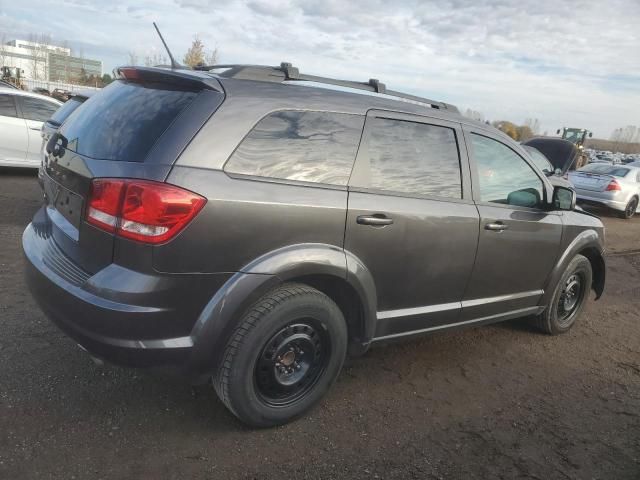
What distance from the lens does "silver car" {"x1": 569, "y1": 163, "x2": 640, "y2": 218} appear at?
13078 mm

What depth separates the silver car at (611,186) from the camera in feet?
42.9

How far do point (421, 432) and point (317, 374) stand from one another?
685 mm

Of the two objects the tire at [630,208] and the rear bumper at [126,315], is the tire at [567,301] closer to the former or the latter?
the rear bumper at [126,315]

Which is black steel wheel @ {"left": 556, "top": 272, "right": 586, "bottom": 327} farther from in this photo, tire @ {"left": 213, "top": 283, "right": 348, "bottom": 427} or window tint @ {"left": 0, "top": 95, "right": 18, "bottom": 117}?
window tint @ {"left": 0, "top": 95, "right": 18, "bottom": 117}

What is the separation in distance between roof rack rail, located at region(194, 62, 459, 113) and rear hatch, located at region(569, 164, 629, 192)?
11565mm

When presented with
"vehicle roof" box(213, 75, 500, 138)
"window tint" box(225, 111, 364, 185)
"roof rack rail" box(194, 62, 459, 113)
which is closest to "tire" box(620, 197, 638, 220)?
"roof rack rail" box(194, 62, 459, 113)

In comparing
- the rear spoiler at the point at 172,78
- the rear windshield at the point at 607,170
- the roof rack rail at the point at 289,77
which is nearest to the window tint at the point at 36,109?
the roof rack rail at the point at 289,77

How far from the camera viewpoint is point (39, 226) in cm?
300

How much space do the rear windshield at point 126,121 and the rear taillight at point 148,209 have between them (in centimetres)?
17

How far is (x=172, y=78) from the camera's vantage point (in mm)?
2652

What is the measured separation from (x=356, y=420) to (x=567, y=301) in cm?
270

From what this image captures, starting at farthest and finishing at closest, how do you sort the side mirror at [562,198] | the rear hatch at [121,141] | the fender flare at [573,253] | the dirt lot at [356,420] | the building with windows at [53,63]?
1. the building with windows at [53,63]
2. the fender flare at [573,253]
3. the side mirror at [562,198]
4. the dirt lot at [356,420]
5. the rear hatch at [121,141]

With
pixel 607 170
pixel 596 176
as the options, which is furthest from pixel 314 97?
pixel 607 170

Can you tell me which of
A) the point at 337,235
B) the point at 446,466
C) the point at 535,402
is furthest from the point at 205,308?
the point at 535,402
